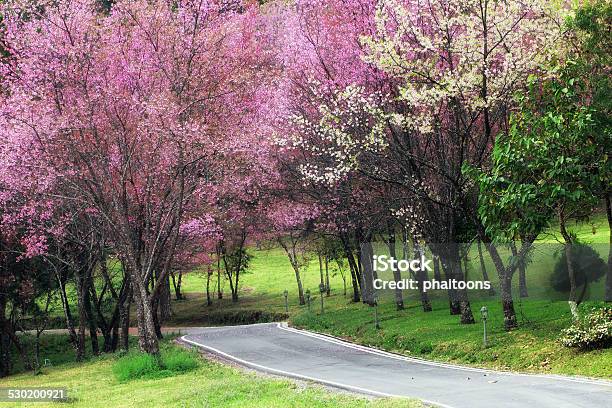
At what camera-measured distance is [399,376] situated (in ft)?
60.0

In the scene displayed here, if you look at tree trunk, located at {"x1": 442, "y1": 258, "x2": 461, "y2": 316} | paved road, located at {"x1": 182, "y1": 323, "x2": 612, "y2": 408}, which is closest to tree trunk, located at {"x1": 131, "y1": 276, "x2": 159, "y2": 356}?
paved road, located at {"x1": 182, "y1": 323, "x2": 612, "y2": 408}

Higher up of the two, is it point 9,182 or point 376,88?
point 376,88

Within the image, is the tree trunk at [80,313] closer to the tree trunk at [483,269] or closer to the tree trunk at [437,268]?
the tree trunk at [437,268]

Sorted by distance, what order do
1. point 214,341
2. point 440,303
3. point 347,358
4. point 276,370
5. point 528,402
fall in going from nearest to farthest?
point 528,402 < point 276,370 < point 347,358 < point 214,341 < point 440,303

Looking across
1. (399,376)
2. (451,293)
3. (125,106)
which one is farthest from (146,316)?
(451,293)

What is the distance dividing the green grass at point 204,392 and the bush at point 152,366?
11.2 inches

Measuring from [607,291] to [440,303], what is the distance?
39.0 feet

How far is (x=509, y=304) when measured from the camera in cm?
2211

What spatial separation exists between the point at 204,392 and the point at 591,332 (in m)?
9.99

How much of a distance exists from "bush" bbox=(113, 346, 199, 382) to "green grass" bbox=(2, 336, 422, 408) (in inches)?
11.2

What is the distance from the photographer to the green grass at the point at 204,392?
1464 centimetres

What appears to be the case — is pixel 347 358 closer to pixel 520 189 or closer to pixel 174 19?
pixel 520 189

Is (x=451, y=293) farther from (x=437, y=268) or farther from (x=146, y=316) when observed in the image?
(x=146, y=316)

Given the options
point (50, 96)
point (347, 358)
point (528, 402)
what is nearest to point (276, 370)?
point (347, 358)
